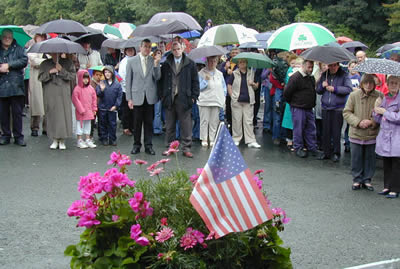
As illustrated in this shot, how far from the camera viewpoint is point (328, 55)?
33.6 ft

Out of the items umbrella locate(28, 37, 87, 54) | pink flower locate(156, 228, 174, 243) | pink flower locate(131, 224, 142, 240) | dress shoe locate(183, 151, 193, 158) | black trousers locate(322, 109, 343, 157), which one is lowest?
dress shoe locate(183, 151, 193, 158)

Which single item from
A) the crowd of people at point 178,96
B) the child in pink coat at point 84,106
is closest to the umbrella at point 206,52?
the crowd of people at point 178,96

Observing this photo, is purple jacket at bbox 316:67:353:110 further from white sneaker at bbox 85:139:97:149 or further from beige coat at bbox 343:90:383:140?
white sneaker at bbox 85:139:97:149

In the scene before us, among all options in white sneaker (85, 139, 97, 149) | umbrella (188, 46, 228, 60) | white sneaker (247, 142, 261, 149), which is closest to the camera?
umbrella (188, 46, 228, 60)

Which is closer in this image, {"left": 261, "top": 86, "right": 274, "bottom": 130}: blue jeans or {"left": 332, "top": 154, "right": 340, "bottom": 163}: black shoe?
{"left": 332, "top": 154, "right": 340, "bottom": 163}: black shoe

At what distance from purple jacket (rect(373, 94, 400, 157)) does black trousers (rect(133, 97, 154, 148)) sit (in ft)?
14.3

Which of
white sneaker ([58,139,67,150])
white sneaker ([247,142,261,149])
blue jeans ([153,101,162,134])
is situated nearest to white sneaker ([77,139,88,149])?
white sneaker ([58,139,67,150])

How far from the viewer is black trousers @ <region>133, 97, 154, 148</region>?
1072 cm

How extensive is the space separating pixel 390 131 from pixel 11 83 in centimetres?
705

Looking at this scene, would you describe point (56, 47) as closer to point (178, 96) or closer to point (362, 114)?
point (178, 96)

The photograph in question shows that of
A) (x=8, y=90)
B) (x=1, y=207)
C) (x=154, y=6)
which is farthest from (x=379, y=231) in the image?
(x=154, y=6)

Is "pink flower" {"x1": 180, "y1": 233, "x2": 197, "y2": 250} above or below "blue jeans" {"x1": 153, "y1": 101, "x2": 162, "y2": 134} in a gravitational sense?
above

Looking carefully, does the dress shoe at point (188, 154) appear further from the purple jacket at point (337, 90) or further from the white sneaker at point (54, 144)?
the purple jacket at point (337, 90)

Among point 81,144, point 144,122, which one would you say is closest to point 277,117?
point 144,122
